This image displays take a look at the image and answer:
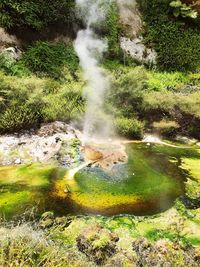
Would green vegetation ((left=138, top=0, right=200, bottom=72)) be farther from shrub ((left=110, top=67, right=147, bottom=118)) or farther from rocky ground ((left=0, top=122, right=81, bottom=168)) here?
rocky ground ((left=0, top=122, right=81, bottom=168))

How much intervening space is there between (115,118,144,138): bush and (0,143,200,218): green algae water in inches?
69.3

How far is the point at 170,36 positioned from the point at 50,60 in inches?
269

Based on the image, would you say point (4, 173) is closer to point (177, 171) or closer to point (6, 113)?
point (6, 113)

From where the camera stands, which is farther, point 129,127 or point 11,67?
point 11,67

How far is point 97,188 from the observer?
29.8 feet

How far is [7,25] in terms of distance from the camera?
Result: 603 inches

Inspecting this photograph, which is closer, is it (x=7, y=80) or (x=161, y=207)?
(x=161, y=207)

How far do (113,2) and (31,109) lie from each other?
9312mm

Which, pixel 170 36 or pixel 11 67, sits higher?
pixel 170 36

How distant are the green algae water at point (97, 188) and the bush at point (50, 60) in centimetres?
547

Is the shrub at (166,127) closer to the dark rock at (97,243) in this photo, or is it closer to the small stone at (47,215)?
the small stone at (47,215)

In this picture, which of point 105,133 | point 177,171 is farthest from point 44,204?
point 105,133

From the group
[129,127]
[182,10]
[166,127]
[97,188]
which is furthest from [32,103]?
[182,10]

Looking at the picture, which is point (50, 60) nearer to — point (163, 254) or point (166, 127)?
point (166, 127)
